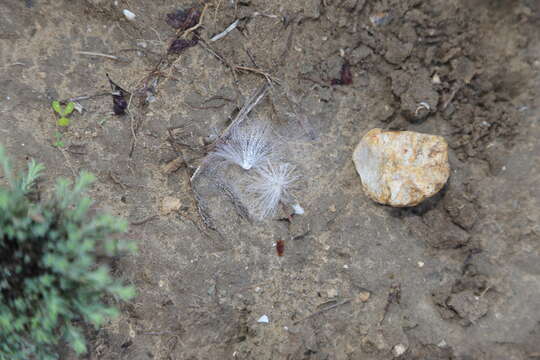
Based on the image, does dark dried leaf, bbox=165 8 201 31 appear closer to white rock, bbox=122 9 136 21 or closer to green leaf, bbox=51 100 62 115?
white rock, bbox=122 9 136 21

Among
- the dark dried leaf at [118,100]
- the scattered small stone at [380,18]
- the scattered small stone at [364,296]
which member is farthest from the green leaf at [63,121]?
the scattered small stone at [364,296]

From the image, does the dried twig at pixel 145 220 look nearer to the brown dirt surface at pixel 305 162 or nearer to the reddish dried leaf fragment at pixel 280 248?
the brown dirt surface at pixel 305 162

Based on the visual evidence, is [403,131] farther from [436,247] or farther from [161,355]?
[161,355]

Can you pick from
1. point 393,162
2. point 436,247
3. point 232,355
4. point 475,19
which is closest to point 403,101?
point 393,162

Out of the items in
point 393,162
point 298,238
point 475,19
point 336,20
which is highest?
point 475,19

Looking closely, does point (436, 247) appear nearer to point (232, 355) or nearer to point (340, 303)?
point (340, 303)

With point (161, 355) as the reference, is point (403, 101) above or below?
above

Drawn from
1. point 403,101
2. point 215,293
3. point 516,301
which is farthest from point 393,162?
point 215,293
